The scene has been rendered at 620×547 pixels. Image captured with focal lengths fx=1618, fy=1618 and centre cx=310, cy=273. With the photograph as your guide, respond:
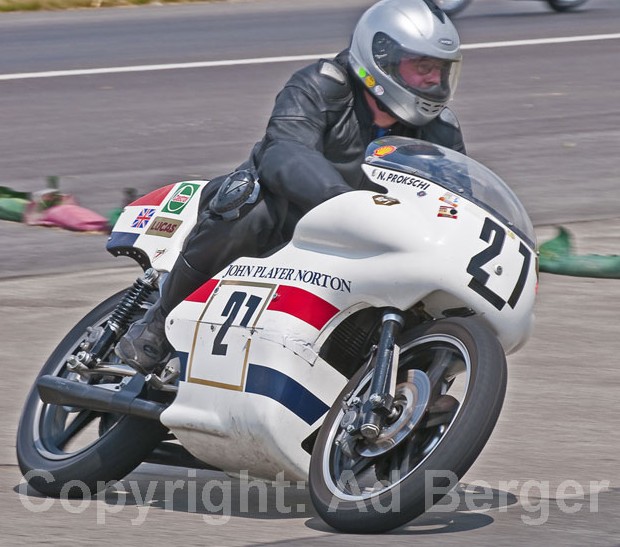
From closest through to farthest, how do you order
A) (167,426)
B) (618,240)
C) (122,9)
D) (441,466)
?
(441,466)
(167,426)
(618,240)
(122,9)

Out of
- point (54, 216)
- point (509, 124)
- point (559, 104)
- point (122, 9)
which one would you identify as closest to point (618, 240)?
point (54, 216)

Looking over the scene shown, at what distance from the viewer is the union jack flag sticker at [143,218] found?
6066mm

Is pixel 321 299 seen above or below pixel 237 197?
below

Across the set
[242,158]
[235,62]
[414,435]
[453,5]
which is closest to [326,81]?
[414,435]

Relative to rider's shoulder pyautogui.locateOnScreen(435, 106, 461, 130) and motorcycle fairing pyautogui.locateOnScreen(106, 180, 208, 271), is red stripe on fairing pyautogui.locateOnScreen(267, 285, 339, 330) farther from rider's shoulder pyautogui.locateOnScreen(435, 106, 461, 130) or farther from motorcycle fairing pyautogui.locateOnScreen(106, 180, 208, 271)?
rider's shoulder pyautogui.locateOnScreen(435, 106, 461, 130)

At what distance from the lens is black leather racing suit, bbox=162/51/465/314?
5.25 meters

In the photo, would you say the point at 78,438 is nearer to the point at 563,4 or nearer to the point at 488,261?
the point at 488,261

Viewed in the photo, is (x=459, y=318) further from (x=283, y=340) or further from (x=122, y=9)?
(x=122, y=9)

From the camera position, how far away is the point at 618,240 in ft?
32.7

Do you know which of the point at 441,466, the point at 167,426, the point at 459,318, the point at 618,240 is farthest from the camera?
the point at 618,240

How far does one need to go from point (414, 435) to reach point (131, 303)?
5.13 ft

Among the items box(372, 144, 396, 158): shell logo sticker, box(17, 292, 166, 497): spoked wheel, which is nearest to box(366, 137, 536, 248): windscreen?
box(372, 144, 396, 158): shell logo sticker

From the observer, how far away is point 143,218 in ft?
20.0

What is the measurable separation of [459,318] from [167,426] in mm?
1082
